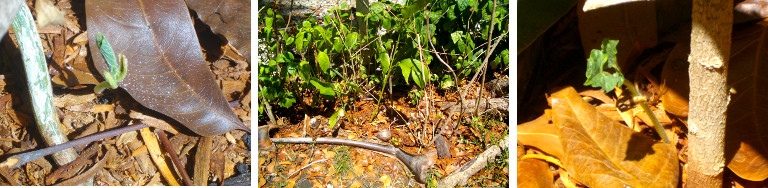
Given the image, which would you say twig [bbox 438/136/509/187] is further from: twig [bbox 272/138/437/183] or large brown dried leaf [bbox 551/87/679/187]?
large brown dried leaf [bbox 551/87/679/187]

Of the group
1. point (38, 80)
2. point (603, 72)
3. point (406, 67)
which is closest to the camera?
point (603, 72)

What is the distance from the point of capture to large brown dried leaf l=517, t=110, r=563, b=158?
2.72 ft

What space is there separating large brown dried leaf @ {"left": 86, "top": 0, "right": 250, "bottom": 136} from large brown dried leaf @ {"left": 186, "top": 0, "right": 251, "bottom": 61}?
0.03 m

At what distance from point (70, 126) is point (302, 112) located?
43cm

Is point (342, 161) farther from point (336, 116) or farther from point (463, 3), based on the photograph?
point (463, 3)

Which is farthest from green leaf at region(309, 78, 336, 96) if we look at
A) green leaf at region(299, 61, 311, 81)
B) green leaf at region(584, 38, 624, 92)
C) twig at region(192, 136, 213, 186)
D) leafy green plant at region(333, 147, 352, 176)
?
green leaf at region(584, 38, 624, 92)

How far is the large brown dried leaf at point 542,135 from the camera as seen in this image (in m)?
0.83

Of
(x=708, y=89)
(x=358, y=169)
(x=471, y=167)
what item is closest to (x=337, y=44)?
(x=358, y=169)

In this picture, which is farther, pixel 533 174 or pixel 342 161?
pixel 342 161

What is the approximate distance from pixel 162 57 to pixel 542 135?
0.63 m

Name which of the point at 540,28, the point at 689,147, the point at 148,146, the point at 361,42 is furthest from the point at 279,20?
the point at 689,147

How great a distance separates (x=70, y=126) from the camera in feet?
2.92

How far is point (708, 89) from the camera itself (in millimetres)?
688

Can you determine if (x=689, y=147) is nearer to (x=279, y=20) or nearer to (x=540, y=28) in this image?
(x=540, y=28)
